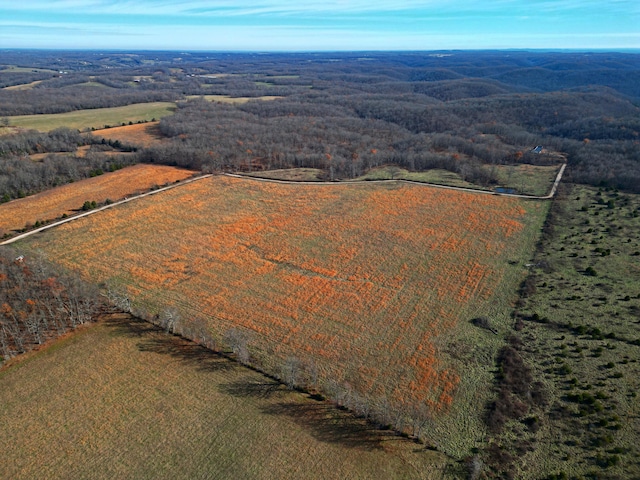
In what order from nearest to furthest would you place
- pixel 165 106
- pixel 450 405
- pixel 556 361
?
pixel 450 405 < pixel 556 361 < pixel 165 106

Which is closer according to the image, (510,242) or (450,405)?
(450,405)

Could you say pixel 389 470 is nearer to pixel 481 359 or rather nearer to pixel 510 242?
pixel 481 359

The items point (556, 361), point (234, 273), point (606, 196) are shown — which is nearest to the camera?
point (556, 361)

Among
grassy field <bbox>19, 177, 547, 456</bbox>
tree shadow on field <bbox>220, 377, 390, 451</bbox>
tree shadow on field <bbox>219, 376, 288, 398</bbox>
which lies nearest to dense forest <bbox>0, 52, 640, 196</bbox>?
grassy field <bbox>19, 177, 547, 456</bbox>

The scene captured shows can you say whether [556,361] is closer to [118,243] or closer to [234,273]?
[234,273]

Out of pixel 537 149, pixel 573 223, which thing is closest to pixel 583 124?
pixel 537 149
